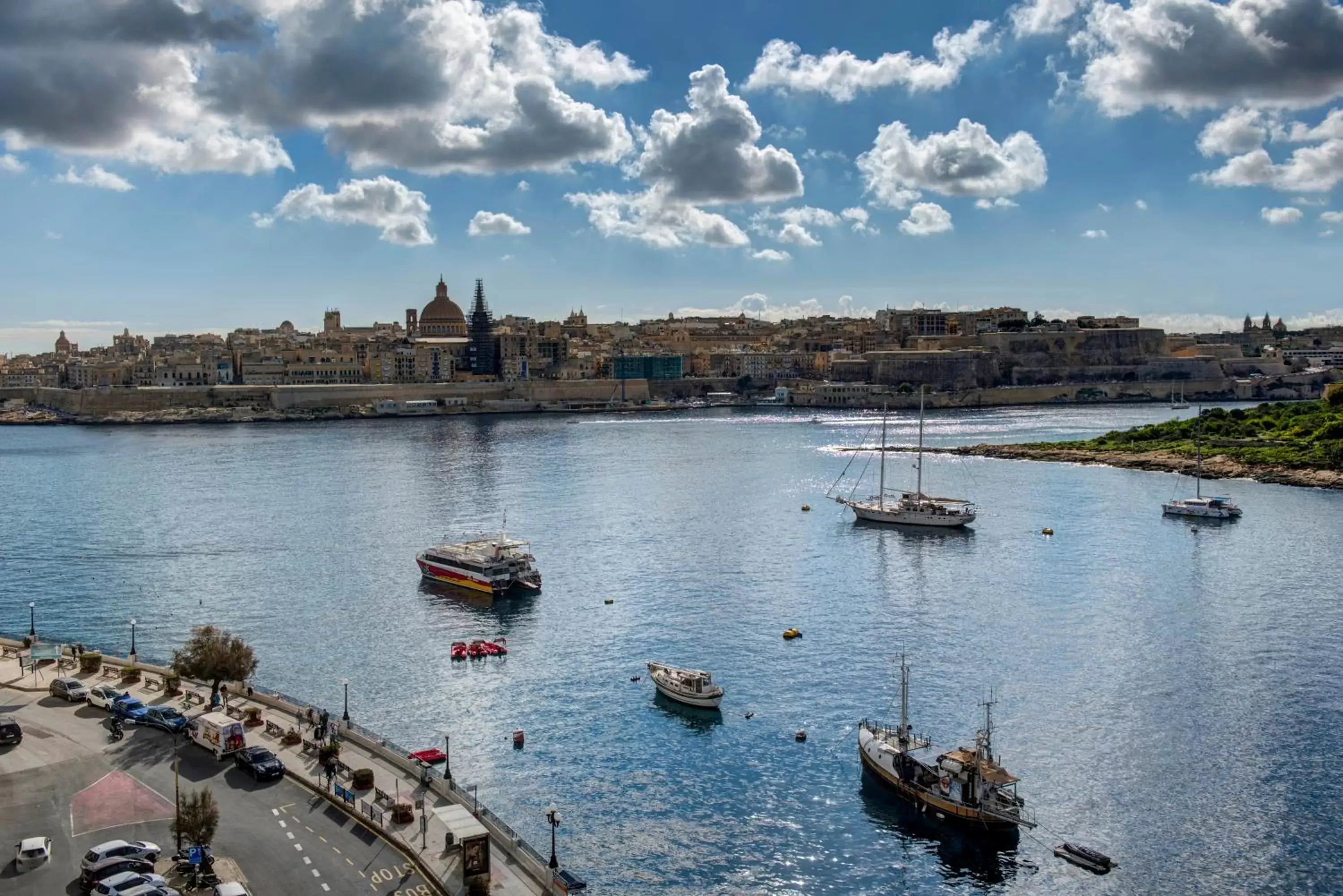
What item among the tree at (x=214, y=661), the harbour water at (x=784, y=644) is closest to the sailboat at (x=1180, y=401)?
the harbour water at (x=784, y=644)

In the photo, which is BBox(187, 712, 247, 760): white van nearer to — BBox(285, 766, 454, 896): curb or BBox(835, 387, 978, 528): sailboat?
BBox(285, 766, 454, 896): curb

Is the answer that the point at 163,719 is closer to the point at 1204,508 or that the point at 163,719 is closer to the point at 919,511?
the point at 919,511

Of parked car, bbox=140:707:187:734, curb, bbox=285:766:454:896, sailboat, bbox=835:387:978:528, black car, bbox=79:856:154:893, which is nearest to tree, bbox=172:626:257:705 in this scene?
parked car, bbox=140:707:187:734

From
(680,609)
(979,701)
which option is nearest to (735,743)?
(979,701)

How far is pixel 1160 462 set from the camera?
57.2 metres

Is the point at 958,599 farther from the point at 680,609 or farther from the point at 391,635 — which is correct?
the point at 391,635

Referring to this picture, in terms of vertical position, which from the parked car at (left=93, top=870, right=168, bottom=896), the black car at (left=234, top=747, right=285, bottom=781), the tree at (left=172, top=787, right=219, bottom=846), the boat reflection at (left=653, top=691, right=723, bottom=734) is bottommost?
the boat reflection at (left=653, top=691, right=723, bottom=734)

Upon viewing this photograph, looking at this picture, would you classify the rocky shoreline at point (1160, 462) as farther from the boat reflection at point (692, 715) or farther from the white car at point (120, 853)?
the white car at point (120, 853)

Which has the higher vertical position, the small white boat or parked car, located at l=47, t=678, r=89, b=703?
parked car, located at l=47, t=678, r=89, b=703

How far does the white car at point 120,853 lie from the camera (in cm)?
1318

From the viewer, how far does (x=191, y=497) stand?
1955 inches

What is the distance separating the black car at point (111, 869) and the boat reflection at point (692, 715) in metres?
9.89

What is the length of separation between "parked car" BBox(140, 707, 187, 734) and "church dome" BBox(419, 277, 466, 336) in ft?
375

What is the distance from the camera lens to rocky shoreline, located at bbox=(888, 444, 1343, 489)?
50625 millimetres
